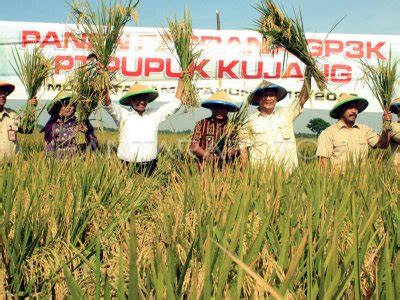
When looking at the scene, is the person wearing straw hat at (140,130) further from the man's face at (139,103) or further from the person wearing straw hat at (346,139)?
the person wearing straw hat at (346,139)

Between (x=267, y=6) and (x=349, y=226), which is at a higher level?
(x=267, y=6)

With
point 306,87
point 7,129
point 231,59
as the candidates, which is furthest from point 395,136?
point 7,129

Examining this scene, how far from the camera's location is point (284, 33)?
10.9 ft

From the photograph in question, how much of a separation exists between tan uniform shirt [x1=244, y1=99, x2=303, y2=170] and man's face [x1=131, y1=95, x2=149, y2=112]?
100cm

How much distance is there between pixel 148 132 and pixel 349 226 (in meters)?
2.28

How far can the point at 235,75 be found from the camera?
5480 mm

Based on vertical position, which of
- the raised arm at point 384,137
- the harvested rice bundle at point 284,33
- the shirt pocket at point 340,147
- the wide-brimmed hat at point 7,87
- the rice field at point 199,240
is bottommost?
the rice field at point 199,240

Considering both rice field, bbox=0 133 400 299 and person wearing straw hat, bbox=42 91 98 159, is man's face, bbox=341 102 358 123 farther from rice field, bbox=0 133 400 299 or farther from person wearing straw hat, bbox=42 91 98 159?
person wearing straw hat, bbox=42 91 98 159

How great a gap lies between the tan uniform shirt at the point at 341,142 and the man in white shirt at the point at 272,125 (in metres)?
0.25

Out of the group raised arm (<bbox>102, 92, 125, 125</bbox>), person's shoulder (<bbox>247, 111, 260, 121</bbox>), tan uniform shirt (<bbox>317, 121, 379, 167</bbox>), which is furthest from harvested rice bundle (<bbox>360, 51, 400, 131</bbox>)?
raised arm (<bbox>102, 92, 125, 125</bbox>)

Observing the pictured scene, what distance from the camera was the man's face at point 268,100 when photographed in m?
3.51

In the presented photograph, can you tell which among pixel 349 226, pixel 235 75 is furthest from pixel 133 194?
pixel 235 75

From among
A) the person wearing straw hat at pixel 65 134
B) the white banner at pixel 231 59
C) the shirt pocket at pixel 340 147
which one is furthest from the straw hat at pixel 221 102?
the white banner at pixel 231 59

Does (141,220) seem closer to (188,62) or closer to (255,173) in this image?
(255,173)
